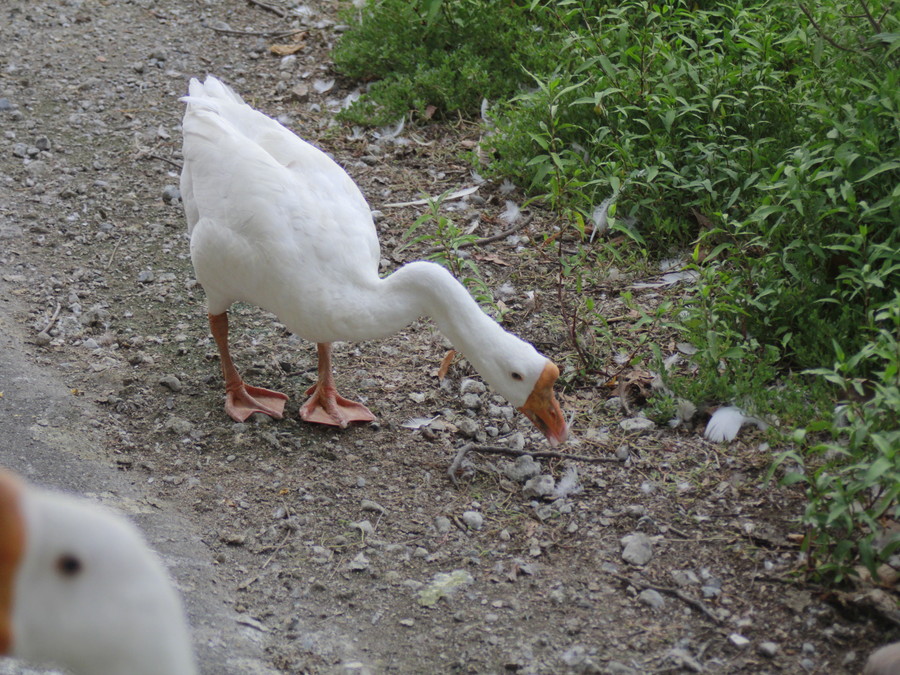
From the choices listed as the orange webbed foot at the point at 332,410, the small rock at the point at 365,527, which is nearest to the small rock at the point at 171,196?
the orange webbed foot at the point at 332,410

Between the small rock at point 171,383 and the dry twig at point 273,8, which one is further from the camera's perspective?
the dry twig at point 273,8

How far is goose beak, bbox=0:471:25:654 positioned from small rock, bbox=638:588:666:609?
2.45 meters

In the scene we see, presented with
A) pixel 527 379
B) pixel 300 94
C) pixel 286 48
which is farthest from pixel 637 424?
pixel 286 48

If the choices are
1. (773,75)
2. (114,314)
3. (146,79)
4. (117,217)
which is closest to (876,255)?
(773,75)

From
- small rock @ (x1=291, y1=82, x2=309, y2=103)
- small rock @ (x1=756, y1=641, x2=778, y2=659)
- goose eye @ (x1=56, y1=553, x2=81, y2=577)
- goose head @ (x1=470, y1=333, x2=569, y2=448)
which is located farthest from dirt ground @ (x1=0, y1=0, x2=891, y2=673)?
goose eye @ (x1=56, y1=553, x2=81, y2=577)

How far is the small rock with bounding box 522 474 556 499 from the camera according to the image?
14.0ft

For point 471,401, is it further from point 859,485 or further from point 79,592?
point 79,592

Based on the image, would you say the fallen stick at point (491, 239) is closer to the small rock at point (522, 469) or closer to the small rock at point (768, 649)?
the small rock at point (522, 469)

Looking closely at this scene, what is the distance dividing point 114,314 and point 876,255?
4.34 meters

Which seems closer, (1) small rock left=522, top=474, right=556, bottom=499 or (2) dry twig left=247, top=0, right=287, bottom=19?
(1) small rock left=522, top=474, right=556, bottom=499

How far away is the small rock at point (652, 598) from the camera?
359cm

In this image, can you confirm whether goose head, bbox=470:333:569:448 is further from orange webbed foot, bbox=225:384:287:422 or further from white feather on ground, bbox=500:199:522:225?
white feather on ground, bbox=500:199:522:225

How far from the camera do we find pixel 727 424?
172 inches

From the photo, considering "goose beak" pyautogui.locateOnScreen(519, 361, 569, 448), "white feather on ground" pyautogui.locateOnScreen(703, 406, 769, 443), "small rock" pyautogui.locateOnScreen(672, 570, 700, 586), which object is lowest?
"small rock" pyautogui.locateOnScreen(672, 570, 700, 586)
